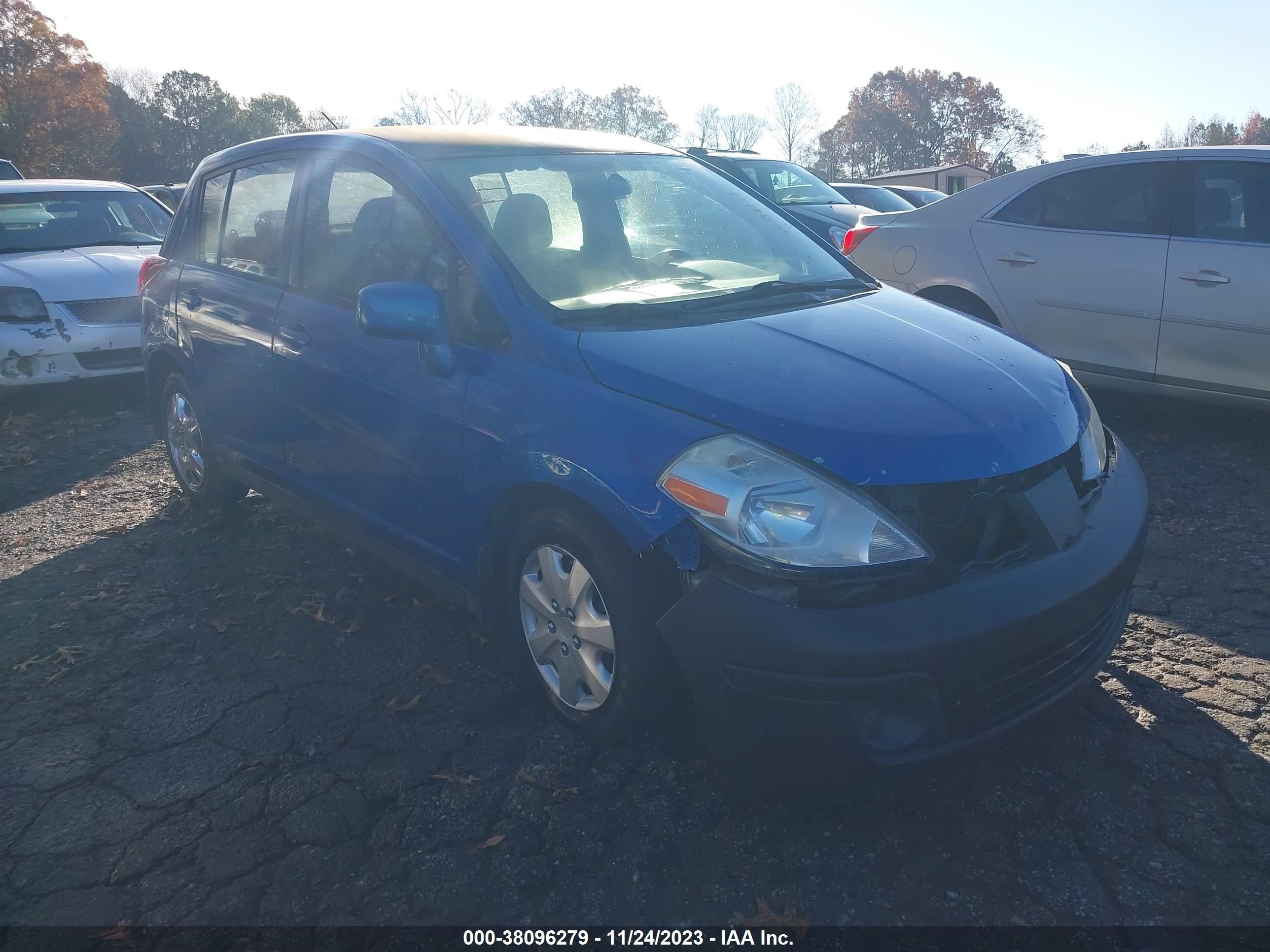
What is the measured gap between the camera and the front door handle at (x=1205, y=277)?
5043mm

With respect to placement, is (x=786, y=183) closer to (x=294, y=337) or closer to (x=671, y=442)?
(x=294, y=337)

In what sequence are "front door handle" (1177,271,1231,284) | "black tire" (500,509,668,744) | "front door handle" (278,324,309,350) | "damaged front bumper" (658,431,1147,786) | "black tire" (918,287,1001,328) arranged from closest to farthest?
"damaged front bumper" (658,431,1147,786), "black tire" (500,509,668,744), "front door handle" (278,324,309,350), "front door handle" (1177,271,1231,284), "black tire" (918,287,1001,328)

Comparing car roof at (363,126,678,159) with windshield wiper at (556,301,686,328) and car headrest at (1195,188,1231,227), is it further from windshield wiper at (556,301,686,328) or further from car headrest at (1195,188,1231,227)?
car headrest at (1195,188,1231,227)

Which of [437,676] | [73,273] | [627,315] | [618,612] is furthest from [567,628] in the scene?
[73,273]

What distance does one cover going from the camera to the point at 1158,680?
122 inches

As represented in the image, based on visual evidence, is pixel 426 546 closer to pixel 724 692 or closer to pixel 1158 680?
pixel 724 692

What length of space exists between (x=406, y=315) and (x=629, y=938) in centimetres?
187

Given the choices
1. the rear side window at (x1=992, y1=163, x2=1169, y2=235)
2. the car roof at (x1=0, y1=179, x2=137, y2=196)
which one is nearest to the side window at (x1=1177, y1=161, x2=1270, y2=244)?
the rear side window at (x1=992, y1=163, x2=1169, y2=235)

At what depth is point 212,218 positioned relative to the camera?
4637 mm

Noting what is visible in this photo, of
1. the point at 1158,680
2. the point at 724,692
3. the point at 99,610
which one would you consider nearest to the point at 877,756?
the point at 724,692

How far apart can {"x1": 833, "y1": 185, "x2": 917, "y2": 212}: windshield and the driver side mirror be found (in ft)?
36.6

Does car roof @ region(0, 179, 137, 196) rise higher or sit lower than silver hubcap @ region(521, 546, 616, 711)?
higher

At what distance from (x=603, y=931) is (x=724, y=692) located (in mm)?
628

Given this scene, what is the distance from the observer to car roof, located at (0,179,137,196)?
814cm
